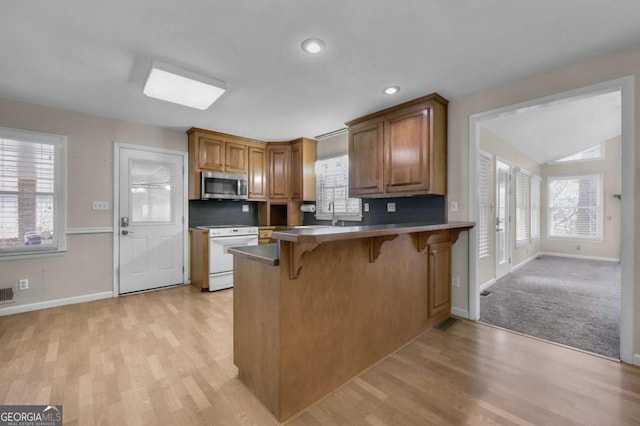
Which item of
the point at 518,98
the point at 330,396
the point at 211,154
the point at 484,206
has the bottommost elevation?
the point at 330,396

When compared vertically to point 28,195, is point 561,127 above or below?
above

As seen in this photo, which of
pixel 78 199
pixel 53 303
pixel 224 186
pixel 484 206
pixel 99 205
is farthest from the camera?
pixel 224 186

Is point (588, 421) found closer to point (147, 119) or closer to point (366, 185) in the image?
point (366, 185)

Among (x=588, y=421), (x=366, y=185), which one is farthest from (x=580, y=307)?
(x=366, y=185)

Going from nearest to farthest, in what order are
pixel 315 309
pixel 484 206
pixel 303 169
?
1. pixel 315 309
2. pixel 484 206
3. pixel 303 169

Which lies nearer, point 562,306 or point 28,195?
point 28,195

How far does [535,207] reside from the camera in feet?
22.7

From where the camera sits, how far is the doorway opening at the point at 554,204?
2.14 m

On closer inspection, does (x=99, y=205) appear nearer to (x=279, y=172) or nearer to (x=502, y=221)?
(x=279, y=172)

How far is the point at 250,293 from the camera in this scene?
1.75 metres

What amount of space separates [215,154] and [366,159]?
240 centimetres

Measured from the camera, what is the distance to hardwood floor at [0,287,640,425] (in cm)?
154

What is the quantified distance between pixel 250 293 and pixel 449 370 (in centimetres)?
156

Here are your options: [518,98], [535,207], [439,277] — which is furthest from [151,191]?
[535,207]
